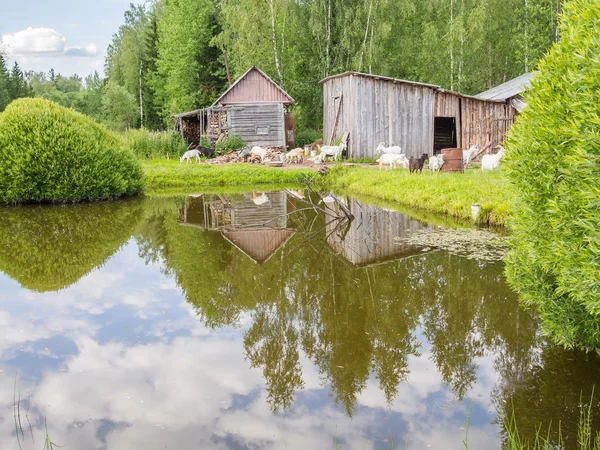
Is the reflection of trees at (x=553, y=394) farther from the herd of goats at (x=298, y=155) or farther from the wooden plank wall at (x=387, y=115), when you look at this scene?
the wooden plank wall at (x=387, y=115)

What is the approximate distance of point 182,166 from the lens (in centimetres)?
2170

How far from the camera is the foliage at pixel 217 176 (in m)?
19.8

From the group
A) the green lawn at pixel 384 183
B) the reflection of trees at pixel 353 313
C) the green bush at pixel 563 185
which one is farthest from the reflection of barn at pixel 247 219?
the green bush at pixel 563 185

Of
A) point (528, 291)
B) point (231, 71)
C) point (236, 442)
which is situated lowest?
point (236, 442)

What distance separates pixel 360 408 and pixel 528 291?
2095mm

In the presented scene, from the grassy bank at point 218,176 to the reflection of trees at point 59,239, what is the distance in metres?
4.35

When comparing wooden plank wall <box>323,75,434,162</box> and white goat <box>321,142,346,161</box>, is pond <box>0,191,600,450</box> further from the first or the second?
wooden plank wall <box>323,75,434,162</box>

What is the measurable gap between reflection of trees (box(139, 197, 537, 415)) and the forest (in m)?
24.9

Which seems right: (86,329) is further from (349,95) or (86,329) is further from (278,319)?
(349,95)

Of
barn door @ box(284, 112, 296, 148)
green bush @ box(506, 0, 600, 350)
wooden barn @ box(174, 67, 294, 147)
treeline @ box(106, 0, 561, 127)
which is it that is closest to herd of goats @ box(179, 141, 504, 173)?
wooden barn @ box(174, 67, 294, 147)

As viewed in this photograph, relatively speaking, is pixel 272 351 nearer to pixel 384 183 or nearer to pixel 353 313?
pixel 353 313

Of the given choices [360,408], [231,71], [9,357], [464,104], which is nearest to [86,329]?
[9,357]

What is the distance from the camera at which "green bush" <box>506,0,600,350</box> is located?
382cm

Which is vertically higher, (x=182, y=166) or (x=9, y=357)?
(x=182, y=166)
